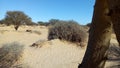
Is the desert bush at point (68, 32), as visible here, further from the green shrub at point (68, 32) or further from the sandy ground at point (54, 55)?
the sandy ground at point (54, 55)

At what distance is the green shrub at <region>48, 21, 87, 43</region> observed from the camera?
54.4 feet

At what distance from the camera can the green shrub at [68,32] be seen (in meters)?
16.6

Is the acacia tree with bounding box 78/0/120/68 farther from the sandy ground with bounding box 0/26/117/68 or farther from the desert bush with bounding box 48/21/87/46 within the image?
the desert bush with bounding box 48/21/87/46

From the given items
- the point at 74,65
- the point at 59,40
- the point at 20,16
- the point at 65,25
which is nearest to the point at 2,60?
the point at 74,65

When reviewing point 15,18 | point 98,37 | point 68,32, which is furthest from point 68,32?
point 15,18

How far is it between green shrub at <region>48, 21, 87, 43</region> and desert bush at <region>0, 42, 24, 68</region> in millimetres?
5896

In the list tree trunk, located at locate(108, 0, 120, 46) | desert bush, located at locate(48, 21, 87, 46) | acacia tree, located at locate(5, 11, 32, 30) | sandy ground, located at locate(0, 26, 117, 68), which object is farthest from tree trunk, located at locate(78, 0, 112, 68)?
acacia tree, located at locate(5, 11, 32, 30)

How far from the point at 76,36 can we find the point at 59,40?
3.85 ft

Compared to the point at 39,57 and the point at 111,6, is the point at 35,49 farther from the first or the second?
the point at 111,6

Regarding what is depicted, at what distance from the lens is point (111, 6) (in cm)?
287

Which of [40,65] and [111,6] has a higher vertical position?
[111,6]

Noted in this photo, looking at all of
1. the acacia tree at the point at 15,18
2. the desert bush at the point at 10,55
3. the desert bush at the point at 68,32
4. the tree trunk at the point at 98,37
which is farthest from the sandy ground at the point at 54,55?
the acacia tree at the point at 15,18

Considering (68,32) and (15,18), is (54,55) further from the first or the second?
(15,18)

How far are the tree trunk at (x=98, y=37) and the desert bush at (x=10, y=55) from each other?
5.34 meters
